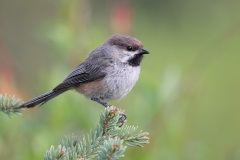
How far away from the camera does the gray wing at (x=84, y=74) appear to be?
5.53m

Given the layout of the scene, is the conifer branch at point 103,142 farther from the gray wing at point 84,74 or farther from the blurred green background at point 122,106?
the gray wing at point 84,74

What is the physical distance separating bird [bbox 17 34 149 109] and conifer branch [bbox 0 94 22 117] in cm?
123

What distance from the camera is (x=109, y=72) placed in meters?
5.55

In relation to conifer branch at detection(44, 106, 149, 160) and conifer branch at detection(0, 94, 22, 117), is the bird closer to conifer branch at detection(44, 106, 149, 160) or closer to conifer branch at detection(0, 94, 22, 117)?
conifer branch at detection(0, 94, 22, 117)

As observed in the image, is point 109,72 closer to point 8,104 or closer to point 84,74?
point 84,74

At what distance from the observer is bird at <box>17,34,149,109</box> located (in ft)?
17.9

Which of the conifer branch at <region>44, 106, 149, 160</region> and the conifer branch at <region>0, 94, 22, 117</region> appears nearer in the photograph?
the conifer branch at <region>44, 106, 149, 160</region>

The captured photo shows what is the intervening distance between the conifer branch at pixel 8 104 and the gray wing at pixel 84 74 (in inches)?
53.0

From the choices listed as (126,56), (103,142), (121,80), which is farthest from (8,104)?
(126,56)

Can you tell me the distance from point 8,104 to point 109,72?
1580 mm

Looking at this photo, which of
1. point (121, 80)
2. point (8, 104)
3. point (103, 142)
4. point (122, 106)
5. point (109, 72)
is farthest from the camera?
point (122, 106)

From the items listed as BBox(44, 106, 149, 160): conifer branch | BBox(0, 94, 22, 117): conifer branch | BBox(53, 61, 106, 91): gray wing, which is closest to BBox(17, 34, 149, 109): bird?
BBox(53, 61, 106, 91): gray wing

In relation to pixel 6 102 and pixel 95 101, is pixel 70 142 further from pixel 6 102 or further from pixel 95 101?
pixel 95 101

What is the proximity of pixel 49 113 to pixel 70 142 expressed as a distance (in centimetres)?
177
